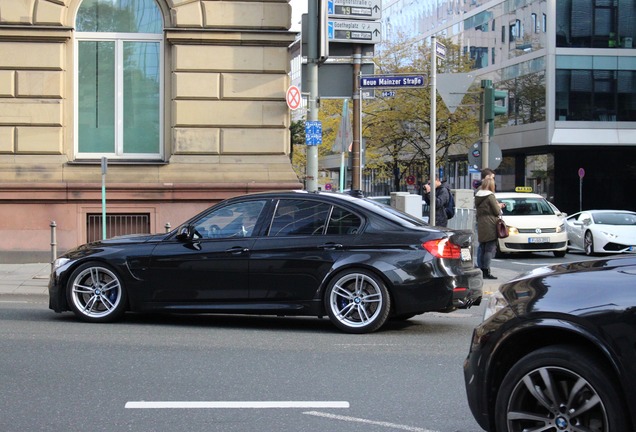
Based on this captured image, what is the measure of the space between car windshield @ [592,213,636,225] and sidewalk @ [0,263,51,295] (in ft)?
47.3

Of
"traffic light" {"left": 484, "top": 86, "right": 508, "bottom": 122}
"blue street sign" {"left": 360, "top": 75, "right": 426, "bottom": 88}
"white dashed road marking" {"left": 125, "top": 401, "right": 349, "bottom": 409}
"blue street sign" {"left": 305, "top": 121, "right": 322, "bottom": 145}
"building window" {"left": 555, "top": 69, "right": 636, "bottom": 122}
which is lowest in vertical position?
"white dashed road marking" {"left": 125, "top": 401, "right": 349, "bottom": 409}

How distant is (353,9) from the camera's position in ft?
55.8

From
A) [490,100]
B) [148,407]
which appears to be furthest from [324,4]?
[148,407]

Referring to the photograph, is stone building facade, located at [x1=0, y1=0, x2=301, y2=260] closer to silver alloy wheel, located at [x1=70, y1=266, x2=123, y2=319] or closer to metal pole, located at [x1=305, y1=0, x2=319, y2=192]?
metal pole, located at [x1=305, y1=0, x2=319, y2=192]

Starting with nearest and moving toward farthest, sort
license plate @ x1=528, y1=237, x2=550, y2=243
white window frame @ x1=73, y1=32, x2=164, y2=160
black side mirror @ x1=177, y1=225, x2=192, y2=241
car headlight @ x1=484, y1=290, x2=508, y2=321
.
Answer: car headlight @ x1=484, y1=290, x2=508, y2=321, black side mirror @ x1=177, y1=225, x2=192, y2=241, white window frame @ x1=73, y1=32, x2=164, y2=160, license plate @ x1=528, y1=237, x2=550, y2=243

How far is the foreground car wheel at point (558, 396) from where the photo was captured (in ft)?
13.8

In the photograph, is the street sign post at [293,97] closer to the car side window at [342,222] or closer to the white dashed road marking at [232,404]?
the car side window at [342,222]

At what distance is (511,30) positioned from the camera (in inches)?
2085

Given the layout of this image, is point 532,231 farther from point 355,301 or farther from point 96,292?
point 96,292

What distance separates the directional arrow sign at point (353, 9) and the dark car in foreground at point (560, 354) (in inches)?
492

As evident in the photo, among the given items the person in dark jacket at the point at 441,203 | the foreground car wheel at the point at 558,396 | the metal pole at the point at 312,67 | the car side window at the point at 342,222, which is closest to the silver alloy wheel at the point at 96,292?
the car side window at the point at 342,222

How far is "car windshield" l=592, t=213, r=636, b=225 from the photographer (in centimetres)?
2488

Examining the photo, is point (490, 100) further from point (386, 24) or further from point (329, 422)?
Result: point (386, 24)

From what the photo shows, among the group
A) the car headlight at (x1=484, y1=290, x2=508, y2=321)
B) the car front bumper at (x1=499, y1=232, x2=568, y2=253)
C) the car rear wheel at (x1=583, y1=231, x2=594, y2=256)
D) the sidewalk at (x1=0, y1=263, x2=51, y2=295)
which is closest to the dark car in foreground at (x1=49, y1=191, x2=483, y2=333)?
the sidewalk at (x1=0, y1=263, x2=51, y2=295)
